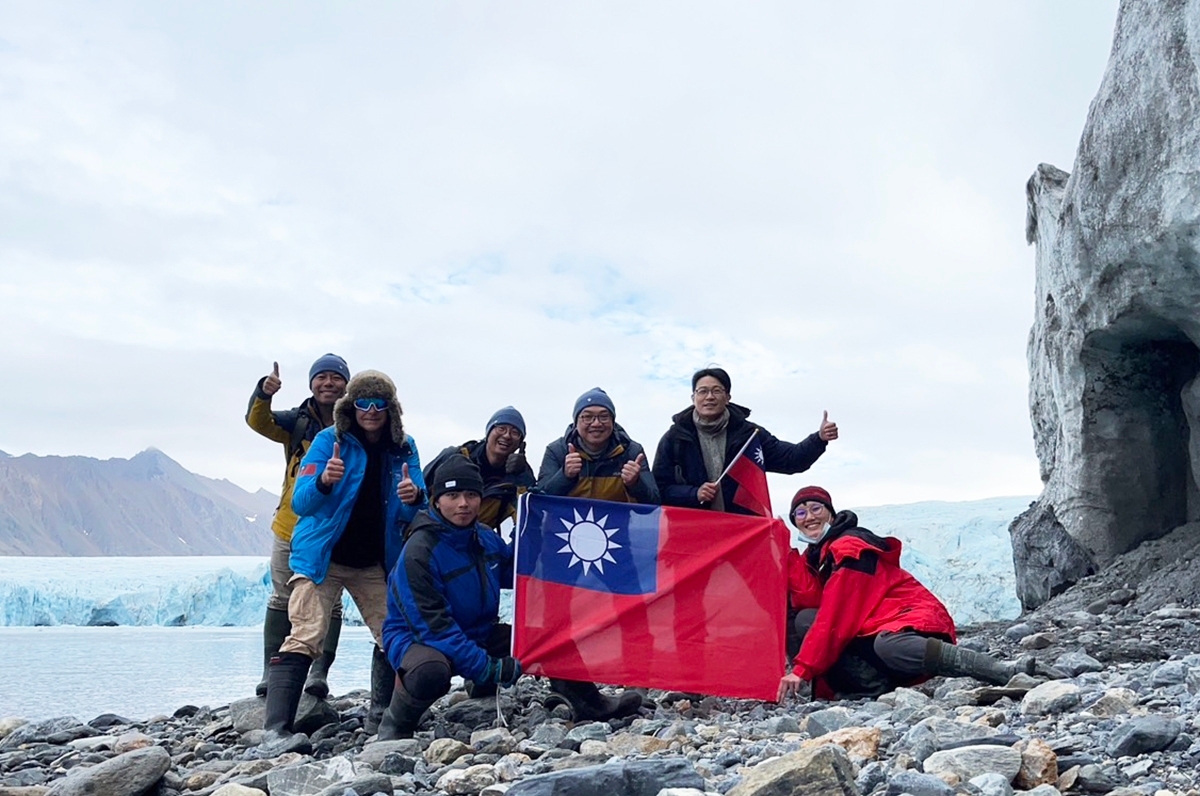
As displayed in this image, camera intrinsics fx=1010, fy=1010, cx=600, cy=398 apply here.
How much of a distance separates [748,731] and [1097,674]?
2.00 metres

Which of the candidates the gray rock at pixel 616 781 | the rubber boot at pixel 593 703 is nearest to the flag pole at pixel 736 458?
the rubber boot at pixel 593 703

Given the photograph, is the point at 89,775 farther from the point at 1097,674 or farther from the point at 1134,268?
the point at 1134,268

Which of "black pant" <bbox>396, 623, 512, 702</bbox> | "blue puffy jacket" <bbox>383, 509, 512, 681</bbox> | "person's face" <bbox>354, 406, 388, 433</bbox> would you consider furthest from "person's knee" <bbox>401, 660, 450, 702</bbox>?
"person's face" <bbox>354, 406, 388, 433</bbox>

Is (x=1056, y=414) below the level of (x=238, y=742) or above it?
above

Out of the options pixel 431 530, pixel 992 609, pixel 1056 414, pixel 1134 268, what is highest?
pixel 1134 268

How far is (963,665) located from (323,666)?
356 cm

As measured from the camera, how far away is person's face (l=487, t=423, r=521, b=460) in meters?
5.90

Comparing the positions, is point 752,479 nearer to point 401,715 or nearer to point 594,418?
point 594,418

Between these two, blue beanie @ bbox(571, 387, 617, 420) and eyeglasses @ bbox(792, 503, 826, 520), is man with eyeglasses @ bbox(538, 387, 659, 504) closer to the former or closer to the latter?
blue beanie @ bbox(571, 387, 617, 420)

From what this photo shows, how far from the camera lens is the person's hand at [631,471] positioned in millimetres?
5672

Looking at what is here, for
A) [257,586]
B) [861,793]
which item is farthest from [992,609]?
[257,586]

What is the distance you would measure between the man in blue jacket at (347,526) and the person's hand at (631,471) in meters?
1.13

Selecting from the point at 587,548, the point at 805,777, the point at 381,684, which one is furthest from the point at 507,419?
the point at 805,777

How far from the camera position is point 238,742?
596 cm
